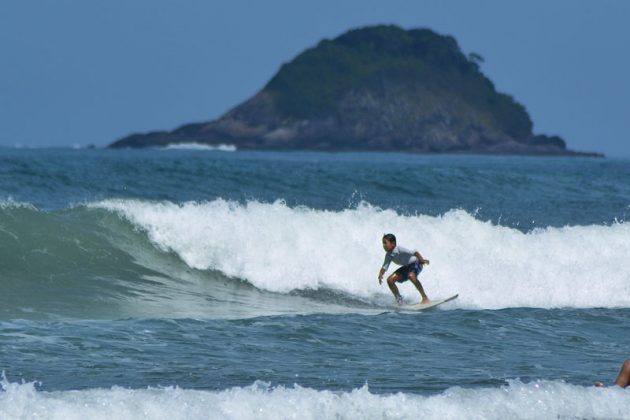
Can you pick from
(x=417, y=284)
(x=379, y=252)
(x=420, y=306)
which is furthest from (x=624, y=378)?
(x=379, y=252)

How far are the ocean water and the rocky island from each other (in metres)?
144

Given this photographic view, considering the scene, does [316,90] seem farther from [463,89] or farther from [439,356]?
[439,356]

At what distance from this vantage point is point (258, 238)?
22031mm

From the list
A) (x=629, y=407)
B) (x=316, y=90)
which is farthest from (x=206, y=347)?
(x=316, y=90)

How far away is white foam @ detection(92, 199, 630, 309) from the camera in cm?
2052

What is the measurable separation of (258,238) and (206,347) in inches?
339

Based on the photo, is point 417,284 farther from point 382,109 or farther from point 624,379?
point 382,109

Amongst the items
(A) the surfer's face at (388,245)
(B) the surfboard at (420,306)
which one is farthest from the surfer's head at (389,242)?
(B) the surfboard at (420,306)

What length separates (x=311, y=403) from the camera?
10.8 m

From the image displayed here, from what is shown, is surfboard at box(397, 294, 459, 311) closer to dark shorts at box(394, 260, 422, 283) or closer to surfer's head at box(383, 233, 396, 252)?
dark shorts at box(394, 260, 422, 283)

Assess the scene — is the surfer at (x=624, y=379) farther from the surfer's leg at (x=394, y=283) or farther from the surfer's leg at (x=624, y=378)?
the surfer's leg at (x=394, y=283)

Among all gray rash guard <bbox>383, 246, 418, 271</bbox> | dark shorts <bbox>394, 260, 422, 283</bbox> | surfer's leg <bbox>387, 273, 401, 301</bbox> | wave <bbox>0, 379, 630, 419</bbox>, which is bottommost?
wave <bbox>0, 379, 630, 419</bbox>

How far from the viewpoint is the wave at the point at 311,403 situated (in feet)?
33.5

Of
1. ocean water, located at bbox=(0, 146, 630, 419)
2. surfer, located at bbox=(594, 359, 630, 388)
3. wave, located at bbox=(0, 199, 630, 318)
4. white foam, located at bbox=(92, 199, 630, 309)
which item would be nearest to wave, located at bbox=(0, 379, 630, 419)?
ocean water, located at bbox=(0, 146, 630, 419)
